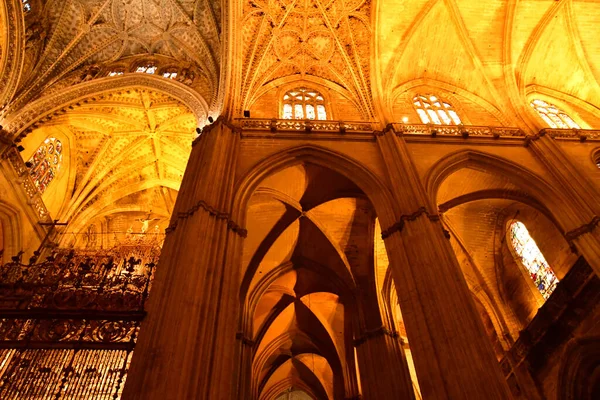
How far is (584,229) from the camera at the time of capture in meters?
8.14

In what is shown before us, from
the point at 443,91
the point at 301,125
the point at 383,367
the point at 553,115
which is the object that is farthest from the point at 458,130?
the point at 383,367

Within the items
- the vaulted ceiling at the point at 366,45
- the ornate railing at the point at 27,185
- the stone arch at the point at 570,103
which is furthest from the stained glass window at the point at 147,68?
the stone arch at the point at 570,103

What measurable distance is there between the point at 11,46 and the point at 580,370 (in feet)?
56.0

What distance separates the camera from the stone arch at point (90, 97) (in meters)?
11.1

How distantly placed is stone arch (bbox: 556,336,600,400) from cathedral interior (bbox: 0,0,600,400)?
42mm

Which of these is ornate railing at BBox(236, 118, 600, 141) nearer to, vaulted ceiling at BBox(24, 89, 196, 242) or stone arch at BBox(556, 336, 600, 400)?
vaulted ceiling at BBox(24, 89, 196, 242)

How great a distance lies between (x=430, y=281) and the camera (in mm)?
6730

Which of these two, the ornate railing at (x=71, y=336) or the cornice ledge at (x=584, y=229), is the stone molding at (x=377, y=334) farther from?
the ornate railing at (x=71, y=336)

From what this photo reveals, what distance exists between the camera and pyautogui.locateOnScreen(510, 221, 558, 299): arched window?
1072cm

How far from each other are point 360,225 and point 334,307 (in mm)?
3712

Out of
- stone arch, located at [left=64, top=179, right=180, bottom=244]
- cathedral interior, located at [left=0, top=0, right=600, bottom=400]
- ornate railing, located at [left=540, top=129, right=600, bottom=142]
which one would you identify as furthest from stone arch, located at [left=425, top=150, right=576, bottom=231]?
stone arch, located at [left=64, top=179, right=180, bottom=244]

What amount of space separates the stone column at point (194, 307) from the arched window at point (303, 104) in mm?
4358

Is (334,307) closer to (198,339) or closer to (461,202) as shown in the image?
(461,202)

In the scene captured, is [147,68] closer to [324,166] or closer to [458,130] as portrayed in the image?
A: [324,166]
